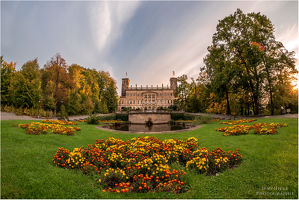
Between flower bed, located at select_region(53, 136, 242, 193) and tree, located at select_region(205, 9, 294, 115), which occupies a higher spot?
tree, located at select_region(205, 9, 294, 115)

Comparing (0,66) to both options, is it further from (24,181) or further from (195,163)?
(195,163)

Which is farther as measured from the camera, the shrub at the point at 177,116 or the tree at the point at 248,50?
the shrub at the point at 177,116

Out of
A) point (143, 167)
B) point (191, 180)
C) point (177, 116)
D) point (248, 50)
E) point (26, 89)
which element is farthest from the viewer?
point (177, 116)

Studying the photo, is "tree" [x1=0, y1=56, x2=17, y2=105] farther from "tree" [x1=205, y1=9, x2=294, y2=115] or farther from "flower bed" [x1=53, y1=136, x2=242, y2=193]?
"tree" [x1=205, y1=9, x2=294, y2=115]

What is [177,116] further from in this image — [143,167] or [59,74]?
[143,167]

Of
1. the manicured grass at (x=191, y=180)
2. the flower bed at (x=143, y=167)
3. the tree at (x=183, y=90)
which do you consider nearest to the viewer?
the manicured grass at (x=191, y=180)

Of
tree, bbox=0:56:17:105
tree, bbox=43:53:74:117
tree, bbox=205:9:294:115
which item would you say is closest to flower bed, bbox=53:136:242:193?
tree, bbox=205:9:294:115

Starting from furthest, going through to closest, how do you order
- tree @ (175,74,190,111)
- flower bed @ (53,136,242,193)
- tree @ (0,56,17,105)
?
tree @ (175,74,190,111) → tree @ (0,56,17,105) → flower bed @ (53,136,242,193)

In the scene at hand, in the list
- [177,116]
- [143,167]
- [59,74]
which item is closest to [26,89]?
[59,74]

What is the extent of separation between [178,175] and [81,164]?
8.09ft

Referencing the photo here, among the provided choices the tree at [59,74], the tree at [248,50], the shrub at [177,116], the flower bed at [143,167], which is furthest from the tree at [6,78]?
the tree at [248,50]

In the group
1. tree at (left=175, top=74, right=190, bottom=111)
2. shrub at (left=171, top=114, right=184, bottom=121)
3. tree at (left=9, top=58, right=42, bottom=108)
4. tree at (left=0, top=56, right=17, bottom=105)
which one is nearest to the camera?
tree at (left=9, top=58, right=42, bottom=108)

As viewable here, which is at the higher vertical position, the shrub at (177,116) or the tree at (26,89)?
the tree at (26,89)

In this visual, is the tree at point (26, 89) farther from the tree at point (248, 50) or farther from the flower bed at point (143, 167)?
the tree at point (248, 50)
